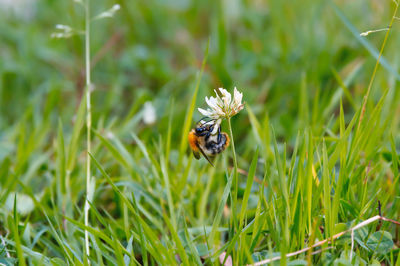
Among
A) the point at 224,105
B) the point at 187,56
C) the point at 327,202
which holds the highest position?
the point at 224,105

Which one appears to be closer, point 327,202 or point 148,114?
point 327,202

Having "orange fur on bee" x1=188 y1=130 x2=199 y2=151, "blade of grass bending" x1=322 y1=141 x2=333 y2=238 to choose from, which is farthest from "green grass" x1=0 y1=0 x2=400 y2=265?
"orange fur on bee" x1=188 y1=130 x2=199 y2=151

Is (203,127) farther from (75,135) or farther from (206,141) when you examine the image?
(75,135)

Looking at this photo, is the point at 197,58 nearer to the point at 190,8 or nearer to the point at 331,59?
the point at 190,8

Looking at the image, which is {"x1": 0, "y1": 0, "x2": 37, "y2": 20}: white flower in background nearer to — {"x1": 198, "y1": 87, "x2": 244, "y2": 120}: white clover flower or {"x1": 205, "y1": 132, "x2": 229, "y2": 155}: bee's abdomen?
{"x1": 205, "y1": 132, "x2": 229, "y2": 155}: bee's abdomen

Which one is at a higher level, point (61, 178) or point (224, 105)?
point (224, 105)

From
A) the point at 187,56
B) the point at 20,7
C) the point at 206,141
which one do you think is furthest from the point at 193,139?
the point at 20,7

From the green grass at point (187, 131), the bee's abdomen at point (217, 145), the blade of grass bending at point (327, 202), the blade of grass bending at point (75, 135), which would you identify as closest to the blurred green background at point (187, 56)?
the green grass at point (187, 131)

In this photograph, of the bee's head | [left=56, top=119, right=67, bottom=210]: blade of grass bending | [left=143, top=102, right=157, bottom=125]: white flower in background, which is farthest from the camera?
[left=143, top=102, right=157, bottom=125]: white flower in background
